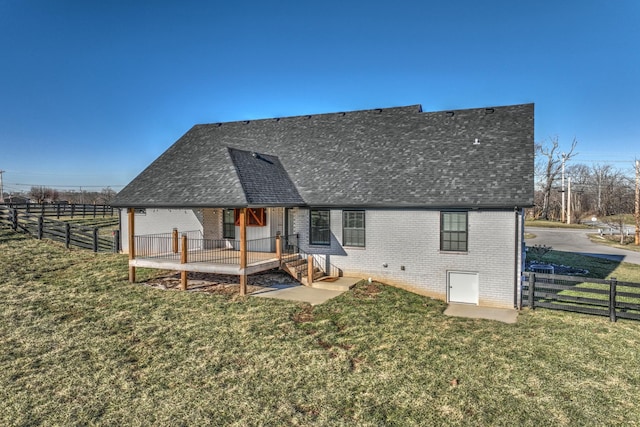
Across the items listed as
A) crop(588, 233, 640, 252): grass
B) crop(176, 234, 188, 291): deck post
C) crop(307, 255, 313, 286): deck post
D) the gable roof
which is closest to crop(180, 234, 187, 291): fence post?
crop(176, 234, 188, 291): deck post

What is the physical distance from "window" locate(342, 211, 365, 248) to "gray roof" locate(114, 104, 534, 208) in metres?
0.51

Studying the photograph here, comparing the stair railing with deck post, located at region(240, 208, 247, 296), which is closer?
deck post, located at region(240, 208, 247, 296)

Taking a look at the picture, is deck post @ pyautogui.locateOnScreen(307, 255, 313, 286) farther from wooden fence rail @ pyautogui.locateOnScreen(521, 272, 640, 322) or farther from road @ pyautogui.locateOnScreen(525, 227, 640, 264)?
road @ pyautogui.locateOnScreen(525, 227, 640, 264)

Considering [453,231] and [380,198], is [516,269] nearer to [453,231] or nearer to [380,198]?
[453,231]

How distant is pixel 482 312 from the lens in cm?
1147

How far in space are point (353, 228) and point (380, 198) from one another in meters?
1.51

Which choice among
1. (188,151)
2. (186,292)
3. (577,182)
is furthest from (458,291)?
(577,182)

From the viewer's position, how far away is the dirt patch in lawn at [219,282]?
43.8 ft

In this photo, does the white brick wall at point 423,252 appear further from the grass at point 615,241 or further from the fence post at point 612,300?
the grass at point 615,241

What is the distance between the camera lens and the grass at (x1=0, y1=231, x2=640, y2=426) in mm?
5992

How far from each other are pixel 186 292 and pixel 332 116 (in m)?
10.4

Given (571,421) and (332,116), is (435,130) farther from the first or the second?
(571,421)

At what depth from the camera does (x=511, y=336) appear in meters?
9.21

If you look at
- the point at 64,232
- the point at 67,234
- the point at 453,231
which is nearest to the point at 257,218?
the point at 453,231
